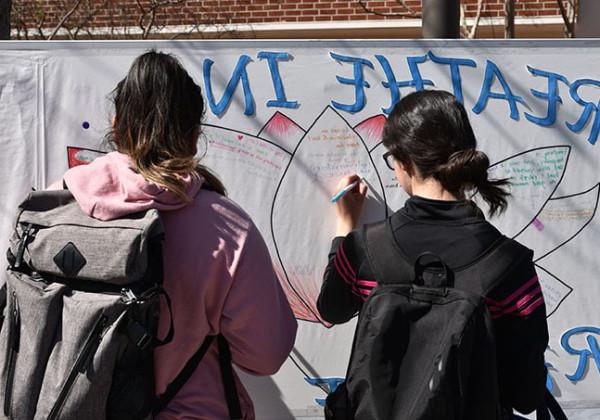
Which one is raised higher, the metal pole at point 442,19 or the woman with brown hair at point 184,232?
the metal pole at point 442,19

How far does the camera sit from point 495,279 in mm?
2105

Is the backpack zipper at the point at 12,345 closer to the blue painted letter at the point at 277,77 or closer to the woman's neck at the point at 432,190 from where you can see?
the woman's neck at the point at 432,190

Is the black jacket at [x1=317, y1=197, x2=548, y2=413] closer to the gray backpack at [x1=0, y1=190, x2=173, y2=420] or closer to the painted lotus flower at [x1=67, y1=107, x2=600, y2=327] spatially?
the gray backpack at [x1=0, y1=190, x2=173, y2=420]

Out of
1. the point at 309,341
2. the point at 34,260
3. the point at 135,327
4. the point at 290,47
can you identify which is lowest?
the point at 309,341

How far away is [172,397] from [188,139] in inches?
26.0

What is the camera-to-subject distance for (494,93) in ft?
10.3

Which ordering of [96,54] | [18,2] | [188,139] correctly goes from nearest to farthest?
1. [188,139]
2. [96,54]
3. [18,2]

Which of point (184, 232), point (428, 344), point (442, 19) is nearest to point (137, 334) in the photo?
point (184, 232)

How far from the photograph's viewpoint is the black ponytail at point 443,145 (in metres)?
2.15

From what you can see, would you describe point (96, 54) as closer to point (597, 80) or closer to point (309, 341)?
point (309, 341)

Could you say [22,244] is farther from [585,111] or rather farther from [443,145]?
[585,111]

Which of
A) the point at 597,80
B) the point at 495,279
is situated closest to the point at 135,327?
the point at 495,279

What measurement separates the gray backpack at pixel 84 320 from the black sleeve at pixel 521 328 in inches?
32.5

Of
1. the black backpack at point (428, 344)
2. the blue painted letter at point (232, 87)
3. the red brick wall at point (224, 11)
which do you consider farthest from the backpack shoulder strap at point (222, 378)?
the red brick wall at point (224, 11)
